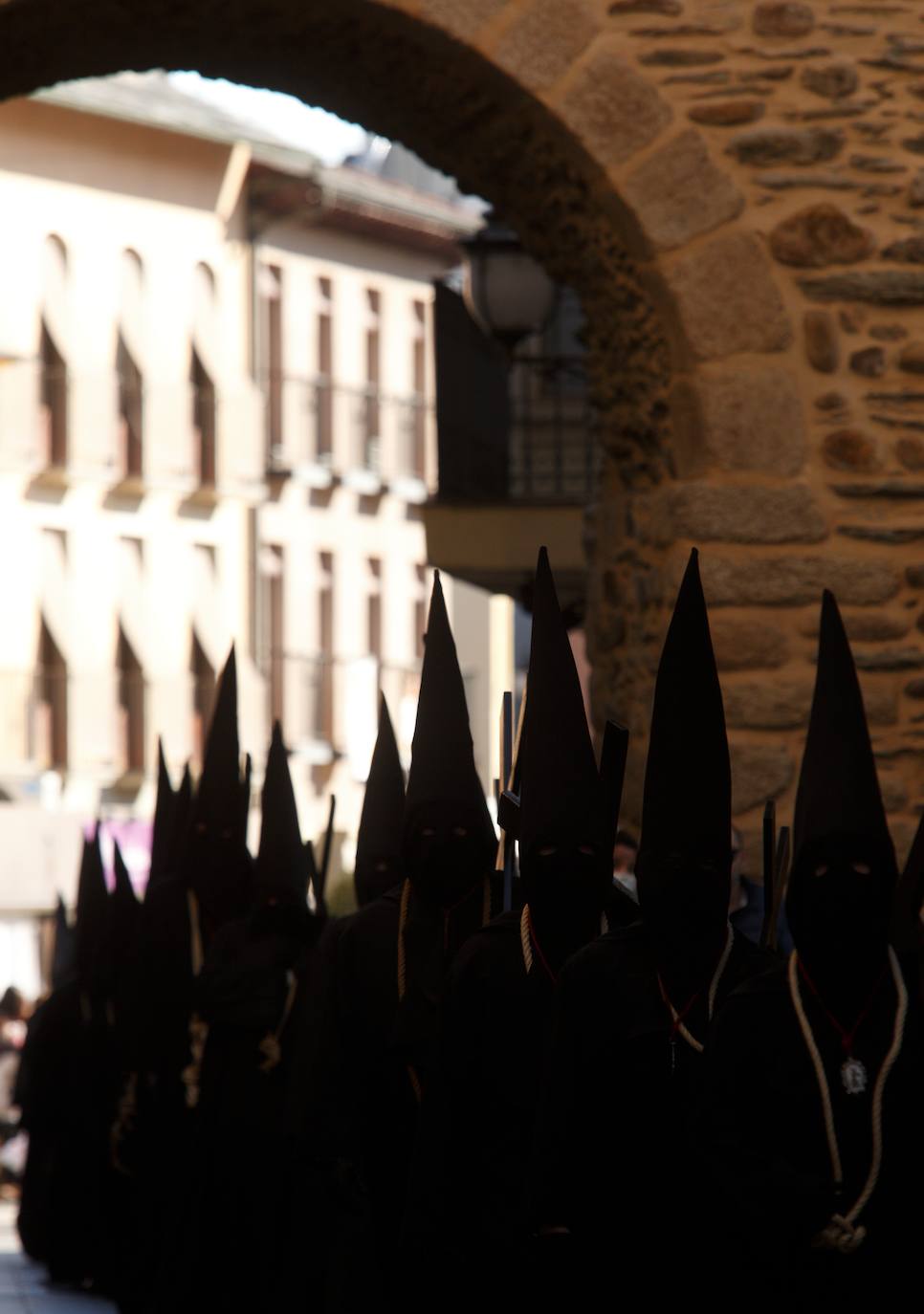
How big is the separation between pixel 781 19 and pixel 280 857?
3.49 metres

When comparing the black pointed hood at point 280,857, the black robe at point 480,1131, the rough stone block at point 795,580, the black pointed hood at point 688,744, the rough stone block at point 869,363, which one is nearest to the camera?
the black pointed hood at point 688,744

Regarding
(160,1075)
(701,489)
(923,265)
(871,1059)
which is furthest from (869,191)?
(871,1059)

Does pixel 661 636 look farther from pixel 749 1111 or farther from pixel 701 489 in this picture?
pixel 749 1111

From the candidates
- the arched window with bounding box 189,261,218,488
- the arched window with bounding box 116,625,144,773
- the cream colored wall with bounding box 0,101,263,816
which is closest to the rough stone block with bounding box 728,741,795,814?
the cream colored wall with bounding box 0,101,263,816

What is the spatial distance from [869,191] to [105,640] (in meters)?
25.7

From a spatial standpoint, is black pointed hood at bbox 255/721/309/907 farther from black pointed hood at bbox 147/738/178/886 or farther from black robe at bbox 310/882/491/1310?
black robe at bbox 310/882/491/1310

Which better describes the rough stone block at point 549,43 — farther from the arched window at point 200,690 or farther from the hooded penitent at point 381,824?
the arched window at point 200,690

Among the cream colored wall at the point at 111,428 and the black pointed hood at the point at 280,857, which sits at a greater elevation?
the cream colored wall at the point at 111,428

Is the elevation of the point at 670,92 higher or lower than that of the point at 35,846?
higher

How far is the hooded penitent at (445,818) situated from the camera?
7.77 meters

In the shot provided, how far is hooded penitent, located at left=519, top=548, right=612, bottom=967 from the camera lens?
22.0 feet

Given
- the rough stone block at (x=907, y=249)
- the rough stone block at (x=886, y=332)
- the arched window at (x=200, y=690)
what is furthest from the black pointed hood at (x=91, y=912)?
the arched window at (x=200, y=690)

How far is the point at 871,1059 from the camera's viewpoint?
563 centimetres

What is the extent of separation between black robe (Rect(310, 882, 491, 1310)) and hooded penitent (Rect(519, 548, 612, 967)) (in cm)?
105
